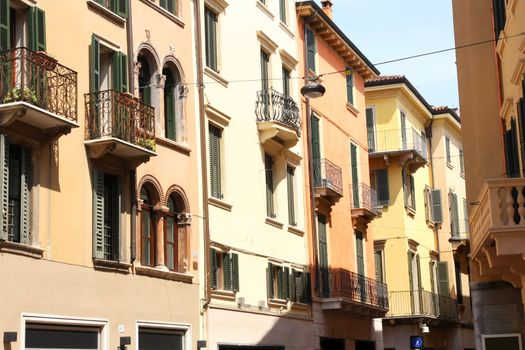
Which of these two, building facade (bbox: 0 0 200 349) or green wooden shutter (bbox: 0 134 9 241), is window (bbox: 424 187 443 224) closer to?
building facade (bbox: 0 0 200 349)

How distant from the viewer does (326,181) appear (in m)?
33.0

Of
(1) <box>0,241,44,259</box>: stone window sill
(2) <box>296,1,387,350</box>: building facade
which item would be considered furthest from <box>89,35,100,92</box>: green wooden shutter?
(2) <box>296,1,387,350</box>: building facade

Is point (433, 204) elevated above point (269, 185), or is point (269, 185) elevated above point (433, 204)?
point (433, 204)

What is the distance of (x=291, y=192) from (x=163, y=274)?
30.6 feet

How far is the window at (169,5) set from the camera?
2421 centimetres

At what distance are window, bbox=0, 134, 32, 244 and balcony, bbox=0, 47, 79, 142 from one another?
1.17 ft

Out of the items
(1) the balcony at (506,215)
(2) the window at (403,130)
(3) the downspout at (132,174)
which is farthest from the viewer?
(2) the window at (403,130)

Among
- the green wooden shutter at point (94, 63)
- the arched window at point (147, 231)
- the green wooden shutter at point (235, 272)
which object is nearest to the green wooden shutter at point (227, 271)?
the green wooden shutter at point (235, 272)

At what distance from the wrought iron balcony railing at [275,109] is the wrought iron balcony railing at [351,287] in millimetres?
5539

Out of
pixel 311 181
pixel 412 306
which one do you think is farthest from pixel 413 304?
pixel 311 181

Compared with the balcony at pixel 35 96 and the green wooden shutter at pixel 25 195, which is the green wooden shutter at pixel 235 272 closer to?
the balcony at pixel 35 96

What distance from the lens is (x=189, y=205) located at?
957 inches

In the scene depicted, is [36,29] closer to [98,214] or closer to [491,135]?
[98,214]

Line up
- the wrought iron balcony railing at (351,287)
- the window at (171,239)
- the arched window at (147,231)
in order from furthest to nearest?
the wrought iron balcony railing at (351,287) → the window at (171,239) → the arched window at (147,231)
